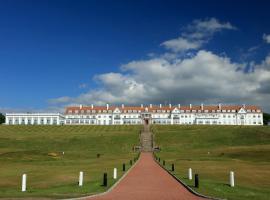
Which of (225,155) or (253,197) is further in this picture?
(225,155)

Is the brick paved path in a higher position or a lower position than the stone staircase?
lower

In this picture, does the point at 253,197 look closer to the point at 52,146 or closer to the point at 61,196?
the point at 61,196

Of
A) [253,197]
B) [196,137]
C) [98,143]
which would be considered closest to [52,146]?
[98,143]

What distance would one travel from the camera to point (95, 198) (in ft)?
71.7

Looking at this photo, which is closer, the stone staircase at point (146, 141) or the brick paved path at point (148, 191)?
the brick paved path at point (148, 191)

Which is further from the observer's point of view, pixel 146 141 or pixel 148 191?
pixel 146 141

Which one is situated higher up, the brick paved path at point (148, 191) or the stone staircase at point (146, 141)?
the stone staircase at point (146, 141)

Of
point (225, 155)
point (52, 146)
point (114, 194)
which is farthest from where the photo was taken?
point (52, 146)

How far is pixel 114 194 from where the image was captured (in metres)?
23.3

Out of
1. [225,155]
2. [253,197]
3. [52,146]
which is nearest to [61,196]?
[253,197]

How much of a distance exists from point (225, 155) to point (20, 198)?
186ft

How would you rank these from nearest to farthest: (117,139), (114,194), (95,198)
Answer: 1. (95,198)
2. (114,194)
3. (117,139)

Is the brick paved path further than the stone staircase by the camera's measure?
No

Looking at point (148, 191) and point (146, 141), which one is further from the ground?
point (146, 141)
